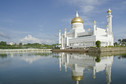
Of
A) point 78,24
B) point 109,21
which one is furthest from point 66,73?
point 78,24

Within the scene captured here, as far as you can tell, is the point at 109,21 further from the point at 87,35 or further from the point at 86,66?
the point at 86,66

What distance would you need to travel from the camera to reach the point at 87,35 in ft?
150

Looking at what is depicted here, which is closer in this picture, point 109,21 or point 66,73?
point 66,73

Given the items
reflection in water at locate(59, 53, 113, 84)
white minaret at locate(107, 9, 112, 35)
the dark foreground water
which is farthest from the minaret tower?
the dark foreground water

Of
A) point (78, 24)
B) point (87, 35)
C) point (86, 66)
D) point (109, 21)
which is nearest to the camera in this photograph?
point (86, 66)

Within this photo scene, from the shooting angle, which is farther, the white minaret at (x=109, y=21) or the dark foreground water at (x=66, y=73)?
the white minaret at (x=109, y=21)

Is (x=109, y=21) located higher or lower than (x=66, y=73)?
higher

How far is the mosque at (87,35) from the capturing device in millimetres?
40562

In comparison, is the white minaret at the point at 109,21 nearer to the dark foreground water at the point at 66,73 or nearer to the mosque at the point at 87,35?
the mosque at the point at 87,35

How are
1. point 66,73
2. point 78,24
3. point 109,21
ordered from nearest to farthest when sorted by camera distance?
point 66,73, point 109,21, point 78,24

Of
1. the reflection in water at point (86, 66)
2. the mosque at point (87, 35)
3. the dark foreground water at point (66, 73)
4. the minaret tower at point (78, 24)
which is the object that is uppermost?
the minaret tower at point (78, 24)

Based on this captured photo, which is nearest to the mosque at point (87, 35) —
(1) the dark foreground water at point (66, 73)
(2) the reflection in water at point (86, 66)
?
(2) the reflection in water at point (86, 66)

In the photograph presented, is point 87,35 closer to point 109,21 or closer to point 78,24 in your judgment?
point 78,24

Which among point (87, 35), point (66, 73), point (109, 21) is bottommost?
point (66, 73)
